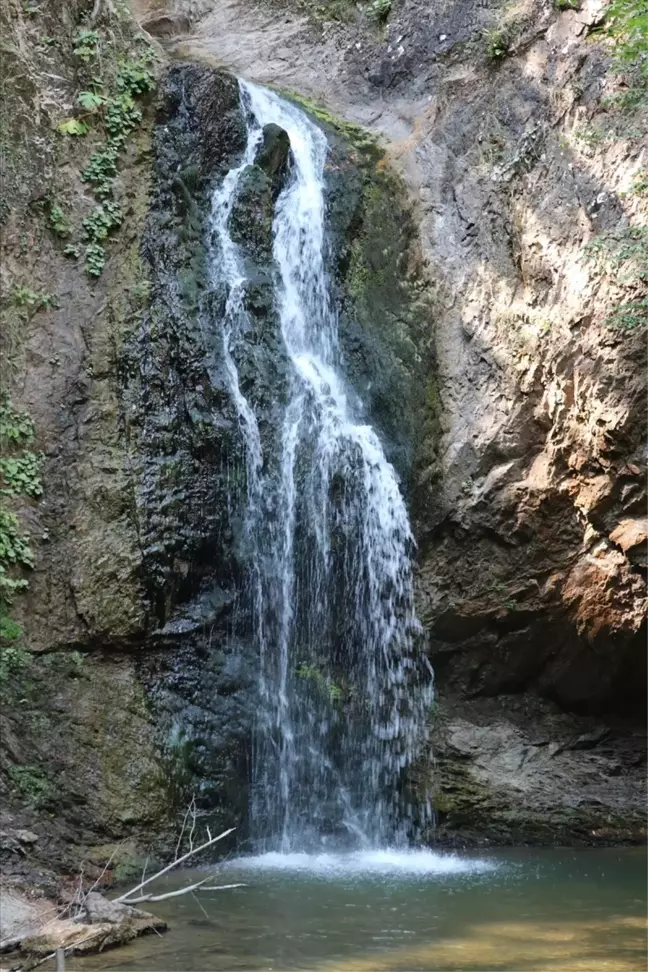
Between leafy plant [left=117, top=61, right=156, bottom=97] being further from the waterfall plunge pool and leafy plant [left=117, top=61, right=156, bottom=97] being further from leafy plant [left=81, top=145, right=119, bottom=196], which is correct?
the waterfall plunge pool

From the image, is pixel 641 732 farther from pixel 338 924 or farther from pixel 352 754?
pixel 338 924

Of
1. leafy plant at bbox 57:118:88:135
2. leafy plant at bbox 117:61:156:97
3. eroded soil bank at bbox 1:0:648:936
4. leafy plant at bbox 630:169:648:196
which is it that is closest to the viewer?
eroded soil bank at bbox 1:0:648:936

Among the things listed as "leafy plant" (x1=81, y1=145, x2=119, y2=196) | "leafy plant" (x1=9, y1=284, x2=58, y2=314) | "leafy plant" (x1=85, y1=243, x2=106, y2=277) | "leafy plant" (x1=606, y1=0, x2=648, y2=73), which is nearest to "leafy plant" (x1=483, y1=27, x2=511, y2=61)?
"leafy plant" (x1=606, y1=0, x2=648, y2=73)

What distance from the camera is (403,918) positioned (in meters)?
5.87

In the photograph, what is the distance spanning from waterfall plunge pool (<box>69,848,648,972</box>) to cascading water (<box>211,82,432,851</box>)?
0.63 m

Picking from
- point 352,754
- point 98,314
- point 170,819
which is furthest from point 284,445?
point 170,819

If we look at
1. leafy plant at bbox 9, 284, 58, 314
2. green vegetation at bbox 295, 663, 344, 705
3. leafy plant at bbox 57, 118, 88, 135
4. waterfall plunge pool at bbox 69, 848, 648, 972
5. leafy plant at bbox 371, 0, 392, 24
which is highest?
leafy plant at bbox 371, 0, 392, 24

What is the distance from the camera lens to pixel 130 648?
816 cm

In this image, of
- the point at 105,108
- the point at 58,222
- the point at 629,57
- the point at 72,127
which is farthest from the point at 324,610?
the point at 629,57

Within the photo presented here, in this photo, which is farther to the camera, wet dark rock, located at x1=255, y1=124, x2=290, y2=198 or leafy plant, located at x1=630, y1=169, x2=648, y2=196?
wet dark rock, located at x1=255, y1=124, x2=290, y2=198

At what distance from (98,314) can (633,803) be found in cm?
678

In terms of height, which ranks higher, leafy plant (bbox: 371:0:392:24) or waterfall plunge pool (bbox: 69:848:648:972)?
leafy plant (bbox: 371:0:392:24)

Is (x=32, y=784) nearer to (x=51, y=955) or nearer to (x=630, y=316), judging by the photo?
(x=51, y=955)

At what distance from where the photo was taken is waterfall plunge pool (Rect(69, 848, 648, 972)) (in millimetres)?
5039
